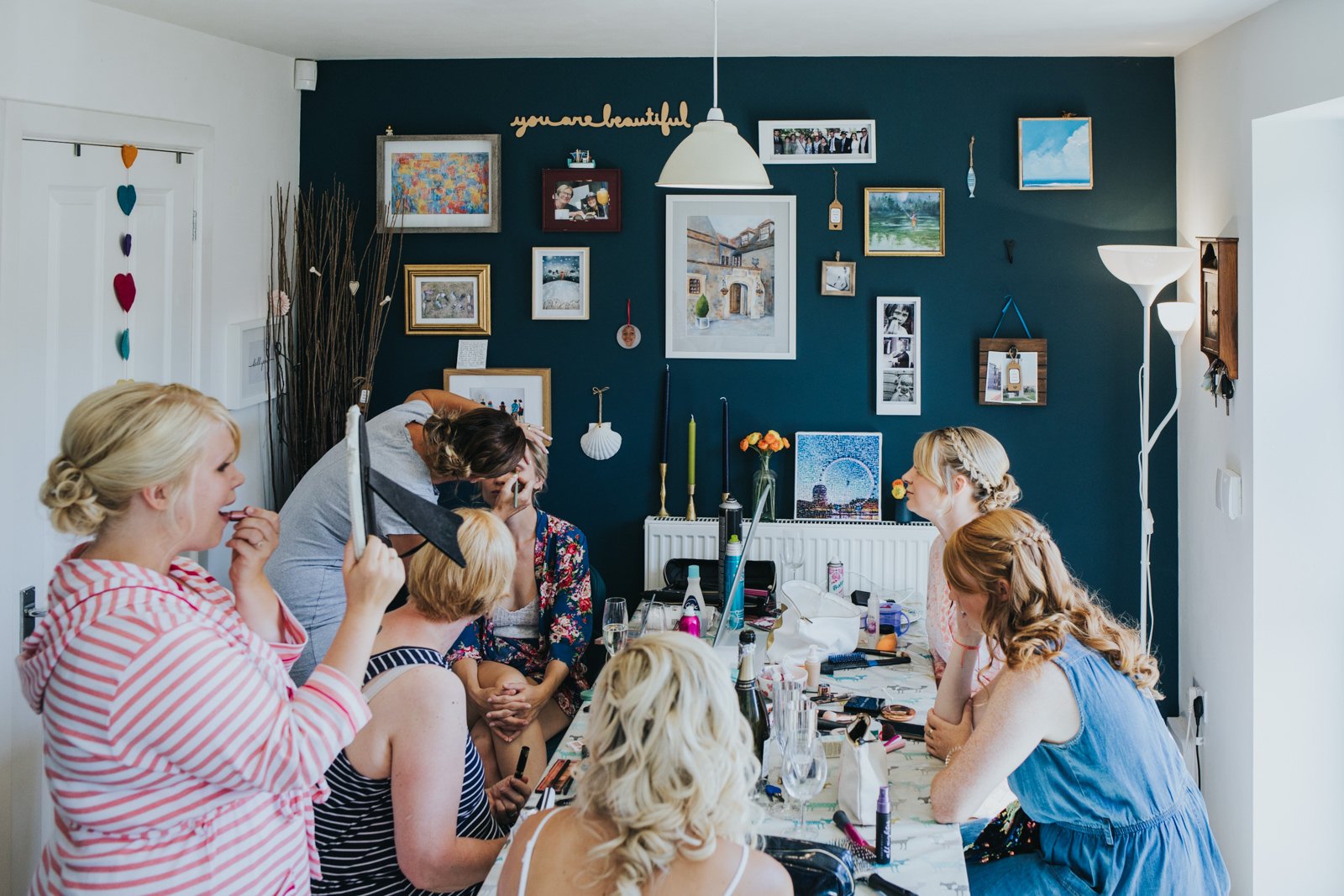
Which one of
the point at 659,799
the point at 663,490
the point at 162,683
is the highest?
the point at 663,490

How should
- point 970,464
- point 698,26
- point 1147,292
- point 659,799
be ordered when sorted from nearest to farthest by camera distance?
point 659,799 → point 970,464 → point 698,26 → point 1147,292

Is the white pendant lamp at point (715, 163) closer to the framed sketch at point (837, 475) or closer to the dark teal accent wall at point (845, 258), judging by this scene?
the dark teal accent wall at point (845, 258)

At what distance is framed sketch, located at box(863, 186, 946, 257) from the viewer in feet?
14.0

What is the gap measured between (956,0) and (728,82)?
1091 mm

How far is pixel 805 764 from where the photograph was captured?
214cm

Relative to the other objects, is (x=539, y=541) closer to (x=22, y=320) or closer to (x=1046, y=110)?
(x=22, y=320)

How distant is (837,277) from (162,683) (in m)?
3.16

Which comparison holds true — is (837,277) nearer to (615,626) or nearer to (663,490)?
(663,490)

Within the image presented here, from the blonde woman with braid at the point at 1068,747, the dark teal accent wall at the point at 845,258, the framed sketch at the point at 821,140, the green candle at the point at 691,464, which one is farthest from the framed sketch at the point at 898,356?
the blonde woman with braid at the point at 1068,747

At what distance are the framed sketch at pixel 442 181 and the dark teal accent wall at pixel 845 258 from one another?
6 centimetres

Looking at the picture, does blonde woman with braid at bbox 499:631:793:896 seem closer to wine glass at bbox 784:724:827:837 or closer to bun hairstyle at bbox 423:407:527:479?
wine glass at bbox 784:724:827:837

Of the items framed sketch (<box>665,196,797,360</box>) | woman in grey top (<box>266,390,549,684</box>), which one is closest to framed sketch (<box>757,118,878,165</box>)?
framed sketch (<box>665,196,797,360</box>)

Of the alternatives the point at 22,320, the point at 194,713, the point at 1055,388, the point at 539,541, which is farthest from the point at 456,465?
the point at 1055,388

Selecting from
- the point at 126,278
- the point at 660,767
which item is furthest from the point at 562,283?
the point at 660,767
